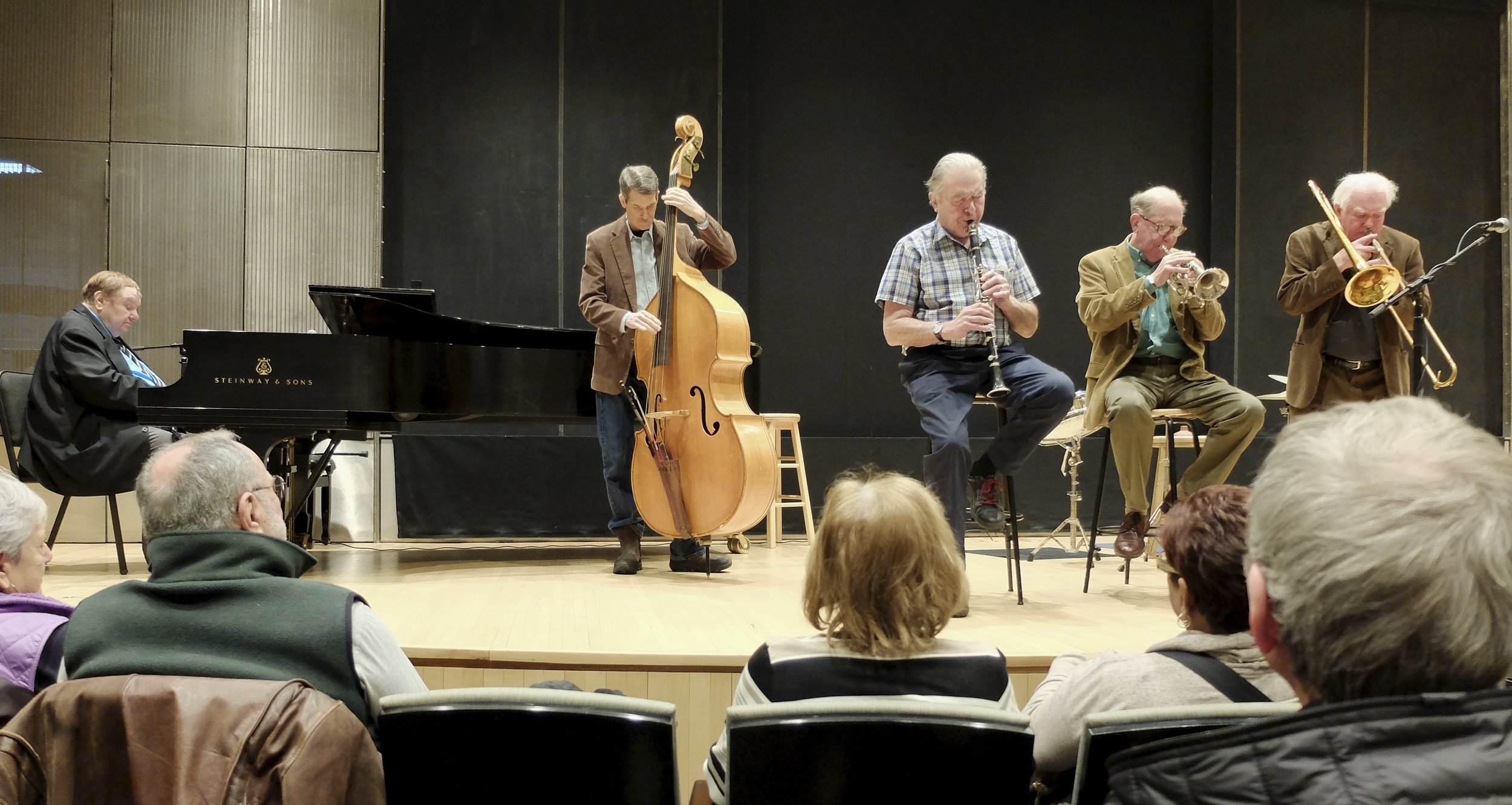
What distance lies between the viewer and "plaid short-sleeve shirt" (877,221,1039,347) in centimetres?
391

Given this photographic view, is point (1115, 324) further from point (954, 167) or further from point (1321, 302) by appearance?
point (1321, 302)

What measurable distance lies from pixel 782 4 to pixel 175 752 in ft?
21.6

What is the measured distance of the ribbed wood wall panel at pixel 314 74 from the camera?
22.1 feet

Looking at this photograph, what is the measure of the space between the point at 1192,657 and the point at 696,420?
287cm

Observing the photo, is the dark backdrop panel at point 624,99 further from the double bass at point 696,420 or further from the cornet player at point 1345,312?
the cornet player at point 1345,312

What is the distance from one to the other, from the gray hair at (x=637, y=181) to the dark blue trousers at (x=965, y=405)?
1317mm

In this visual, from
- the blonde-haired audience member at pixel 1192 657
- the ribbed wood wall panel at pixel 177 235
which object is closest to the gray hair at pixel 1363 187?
the blonde-haired audience member at pixel 1192 657

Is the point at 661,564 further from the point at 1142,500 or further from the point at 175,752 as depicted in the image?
the point at 175,752

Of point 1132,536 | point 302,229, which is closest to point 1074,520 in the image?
point 1132,536

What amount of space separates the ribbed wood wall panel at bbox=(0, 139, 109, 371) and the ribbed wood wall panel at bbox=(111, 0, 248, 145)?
320 mm

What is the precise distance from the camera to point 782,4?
286 inches

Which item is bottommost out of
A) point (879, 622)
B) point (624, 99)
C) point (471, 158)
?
point (879, 622)

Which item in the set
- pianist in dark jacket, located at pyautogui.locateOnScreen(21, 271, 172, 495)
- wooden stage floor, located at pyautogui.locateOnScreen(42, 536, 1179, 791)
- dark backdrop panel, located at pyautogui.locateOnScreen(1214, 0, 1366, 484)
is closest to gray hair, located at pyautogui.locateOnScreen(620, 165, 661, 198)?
wooden stage floor, located at pyautogui.locateOnScreen(42, 536, 1179, 791)

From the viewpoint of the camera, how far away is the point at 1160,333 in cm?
428
